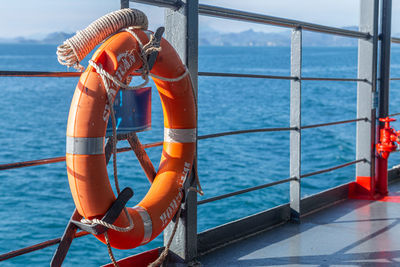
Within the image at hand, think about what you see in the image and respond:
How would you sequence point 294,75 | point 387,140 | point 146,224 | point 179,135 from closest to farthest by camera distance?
point 146,224
point 179,135
point 294,75
point 387,140

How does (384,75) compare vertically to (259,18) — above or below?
below

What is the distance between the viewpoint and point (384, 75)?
3025 millimetres

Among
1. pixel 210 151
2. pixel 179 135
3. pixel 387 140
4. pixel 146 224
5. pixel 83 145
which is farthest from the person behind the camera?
pixel 210 151

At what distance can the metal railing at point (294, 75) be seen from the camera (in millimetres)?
1736

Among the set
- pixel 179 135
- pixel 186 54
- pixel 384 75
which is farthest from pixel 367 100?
pixel 179 135

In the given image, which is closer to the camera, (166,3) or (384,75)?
(166,3)

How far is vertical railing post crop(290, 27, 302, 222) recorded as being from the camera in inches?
92.7

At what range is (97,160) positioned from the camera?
136 cm

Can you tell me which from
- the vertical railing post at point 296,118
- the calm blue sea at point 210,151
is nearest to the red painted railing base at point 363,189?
the vertical railing post at point 296,118

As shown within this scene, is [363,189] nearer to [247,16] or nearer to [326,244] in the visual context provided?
[326,244]

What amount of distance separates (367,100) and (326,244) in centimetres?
118

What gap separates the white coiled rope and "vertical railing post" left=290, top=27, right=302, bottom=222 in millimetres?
1098

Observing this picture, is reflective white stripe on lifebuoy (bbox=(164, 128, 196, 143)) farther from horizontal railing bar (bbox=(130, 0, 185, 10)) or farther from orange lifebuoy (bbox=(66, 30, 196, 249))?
horizontal railing bar (bbox=(130, 0, 185, 10))

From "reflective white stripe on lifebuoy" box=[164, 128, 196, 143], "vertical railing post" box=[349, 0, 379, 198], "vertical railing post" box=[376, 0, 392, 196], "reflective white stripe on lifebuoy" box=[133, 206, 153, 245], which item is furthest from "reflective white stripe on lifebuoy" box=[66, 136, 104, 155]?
"vertical railing post" box=[376, 0, 392, 196]
